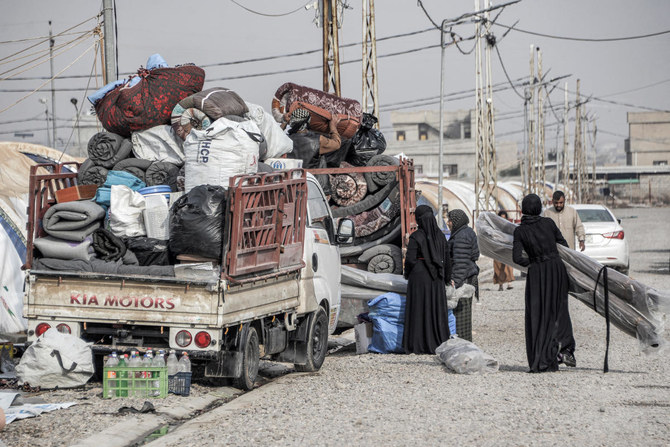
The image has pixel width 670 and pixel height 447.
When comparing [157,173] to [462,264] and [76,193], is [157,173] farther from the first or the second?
[462,264]

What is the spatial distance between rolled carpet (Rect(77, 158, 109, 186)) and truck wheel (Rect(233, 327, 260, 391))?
269 centimetres

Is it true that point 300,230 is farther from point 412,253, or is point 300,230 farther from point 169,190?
point 412,253

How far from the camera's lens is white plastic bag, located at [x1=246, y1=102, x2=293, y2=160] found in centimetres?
1136

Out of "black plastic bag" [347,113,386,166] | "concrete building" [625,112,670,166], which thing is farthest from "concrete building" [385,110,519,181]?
"black plastic bag" [347,113,386,166]

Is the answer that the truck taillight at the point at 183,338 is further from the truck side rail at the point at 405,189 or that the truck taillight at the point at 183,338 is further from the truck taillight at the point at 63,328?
the truck side rail at the point at 405,189

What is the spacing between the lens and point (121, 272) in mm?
8766

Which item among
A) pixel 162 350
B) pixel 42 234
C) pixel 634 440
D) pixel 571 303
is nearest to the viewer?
pixel 634 440

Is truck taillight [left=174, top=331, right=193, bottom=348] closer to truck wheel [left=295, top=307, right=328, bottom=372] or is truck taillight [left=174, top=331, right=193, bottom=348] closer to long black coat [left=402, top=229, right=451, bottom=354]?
truck wheel [left=295, top=307, right=328, bottom=372]

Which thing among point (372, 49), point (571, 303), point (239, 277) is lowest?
point (571, 303)

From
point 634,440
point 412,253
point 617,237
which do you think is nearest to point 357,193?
point 412,253

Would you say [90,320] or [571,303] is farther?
[571,303]

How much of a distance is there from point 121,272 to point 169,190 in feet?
4.69

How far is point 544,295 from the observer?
10188 mm

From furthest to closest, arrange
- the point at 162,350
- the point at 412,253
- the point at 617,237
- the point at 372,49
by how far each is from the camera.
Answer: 1. the point at 372,49
2. the point at 617,237
3. the point at 412,253
4. the point at 162,350
